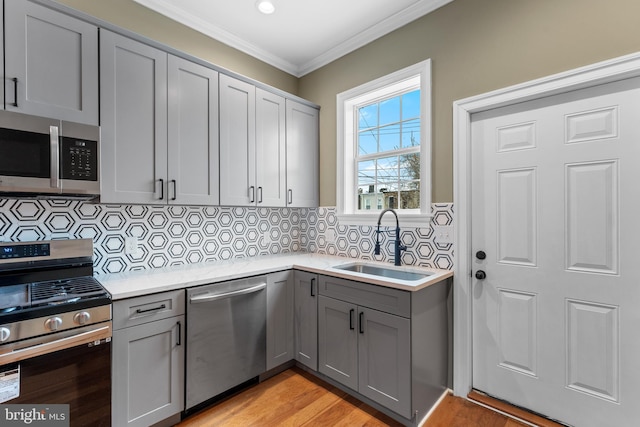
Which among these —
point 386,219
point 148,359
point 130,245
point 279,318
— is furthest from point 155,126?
point 386,219


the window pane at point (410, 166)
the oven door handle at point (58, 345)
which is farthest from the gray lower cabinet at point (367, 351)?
the oven door handle at point (58, 345)

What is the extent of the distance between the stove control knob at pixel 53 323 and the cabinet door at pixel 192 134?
967mm

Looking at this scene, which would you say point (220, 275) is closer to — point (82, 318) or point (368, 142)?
point (82, 318)

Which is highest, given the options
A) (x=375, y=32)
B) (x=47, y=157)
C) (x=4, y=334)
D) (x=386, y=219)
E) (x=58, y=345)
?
(x=375, y=32)

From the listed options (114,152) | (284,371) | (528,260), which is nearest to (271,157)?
(114,152)

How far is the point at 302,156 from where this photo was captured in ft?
9.99

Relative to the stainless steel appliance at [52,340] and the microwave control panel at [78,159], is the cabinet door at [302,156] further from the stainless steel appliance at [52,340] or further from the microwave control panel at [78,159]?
the stainless steel appliance at [52,340]

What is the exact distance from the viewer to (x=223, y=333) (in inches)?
79.4

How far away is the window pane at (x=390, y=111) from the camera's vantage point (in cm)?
272

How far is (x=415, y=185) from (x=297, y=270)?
1.24m

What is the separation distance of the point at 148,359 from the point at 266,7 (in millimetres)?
2616

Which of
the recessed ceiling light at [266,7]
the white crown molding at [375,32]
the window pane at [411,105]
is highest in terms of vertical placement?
the recessed ceiling light at [266,7]

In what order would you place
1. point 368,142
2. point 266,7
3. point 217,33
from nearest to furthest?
1. point 266,7
2. point 217,33
3. point 368,142

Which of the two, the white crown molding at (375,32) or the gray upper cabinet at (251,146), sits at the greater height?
the white crown molding at (375,32)
